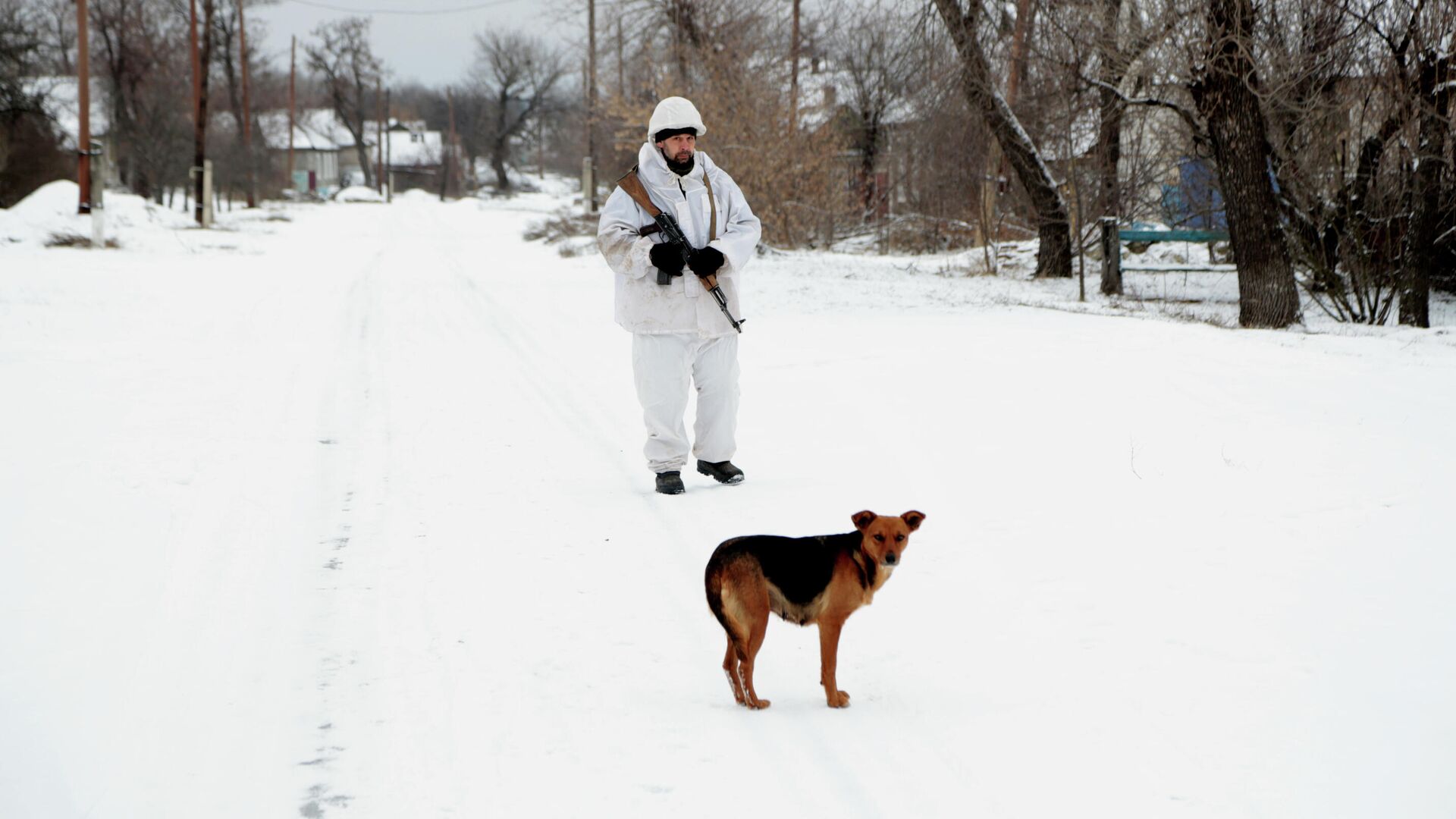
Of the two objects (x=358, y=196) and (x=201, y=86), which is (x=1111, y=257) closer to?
(x=201, y=86)

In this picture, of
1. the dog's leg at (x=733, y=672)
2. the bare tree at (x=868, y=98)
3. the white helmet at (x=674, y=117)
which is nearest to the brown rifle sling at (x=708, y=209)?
the white helmet at (x=674, y=117)

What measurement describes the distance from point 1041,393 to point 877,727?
5.53 m

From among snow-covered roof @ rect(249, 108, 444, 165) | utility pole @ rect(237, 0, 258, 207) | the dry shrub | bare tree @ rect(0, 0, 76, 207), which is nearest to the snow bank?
snow-covered roof @ rect(249, 108, 444, 165)

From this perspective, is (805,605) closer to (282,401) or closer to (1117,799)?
(1117,799)

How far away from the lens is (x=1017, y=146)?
19.6 metres

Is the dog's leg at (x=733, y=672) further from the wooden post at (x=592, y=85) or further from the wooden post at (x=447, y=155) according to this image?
the wooden post at (x=447, y=155)

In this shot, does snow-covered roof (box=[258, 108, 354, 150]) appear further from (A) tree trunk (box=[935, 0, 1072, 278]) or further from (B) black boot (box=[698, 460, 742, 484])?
(B) black boot (box=[698, 460, 742, 484])

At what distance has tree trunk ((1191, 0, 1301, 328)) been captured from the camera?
1352cm

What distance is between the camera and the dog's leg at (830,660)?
3719 millimetres

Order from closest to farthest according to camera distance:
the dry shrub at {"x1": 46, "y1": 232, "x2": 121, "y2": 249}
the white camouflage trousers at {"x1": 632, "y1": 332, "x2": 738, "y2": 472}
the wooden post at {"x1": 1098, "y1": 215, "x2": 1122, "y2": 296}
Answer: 1. the white camouflage trousers at {"x1": 632, "y1": 332, "x2": 738, "y2": 472}
2. the wooden post at {"x1": 1098, "y1": 215, "x2": 1122, "y2": 296}
3. the dry shrub at {"x1": 46, "y1": 232, "x2": 121, "y2": 249}

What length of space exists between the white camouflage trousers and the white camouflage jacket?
0.11 metres

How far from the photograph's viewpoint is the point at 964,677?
13.5 feet

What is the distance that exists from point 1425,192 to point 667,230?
10772mm

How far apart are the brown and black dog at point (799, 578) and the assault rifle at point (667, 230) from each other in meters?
2.89
